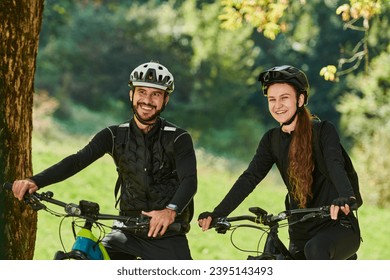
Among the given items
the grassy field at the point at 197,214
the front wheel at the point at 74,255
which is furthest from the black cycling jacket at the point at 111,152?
the grassy field at the point at 197,214

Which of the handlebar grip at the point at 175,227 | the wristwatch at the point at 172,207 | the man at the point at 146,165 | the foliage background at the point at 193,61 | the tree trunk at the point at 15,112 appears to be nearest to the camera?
the handlebar grip at the point at 175,227

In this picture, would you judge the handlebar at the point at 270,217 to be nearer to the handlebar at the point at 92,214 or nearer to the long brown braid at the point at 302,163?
the long brown braid at the point at 302,163

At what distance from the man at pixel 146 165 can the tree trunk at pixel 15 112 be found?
1182 mm

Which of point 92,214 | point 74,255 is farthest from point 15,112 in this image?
point 74,255

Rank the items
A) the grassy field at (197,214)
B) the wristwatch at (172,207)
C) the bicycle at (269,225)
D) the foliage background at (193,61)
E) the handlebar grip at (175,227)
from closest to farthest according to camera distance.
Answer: the handlebar grip at (175,227), the wristwatch at (172,207), the bicycle at (269,225), the grassy field at (197,214), the foliage background at (193,61)

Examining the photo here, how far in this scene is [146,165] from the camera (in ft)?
18.7

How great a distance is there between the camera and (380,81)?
1519 inches

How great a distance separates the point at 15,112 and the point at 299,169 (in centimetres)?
252

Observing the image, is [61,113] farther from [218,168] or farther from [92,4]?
[218,168]

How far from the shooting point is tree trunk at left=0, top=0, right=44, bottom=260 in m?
6.73

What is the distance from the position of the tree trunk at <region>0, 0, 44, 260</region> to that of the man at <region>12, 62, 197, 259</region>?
1182 mm

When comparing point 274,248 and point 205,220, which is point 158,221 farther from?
point 274,248

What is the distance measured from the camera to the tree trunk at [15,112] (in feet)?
22.1

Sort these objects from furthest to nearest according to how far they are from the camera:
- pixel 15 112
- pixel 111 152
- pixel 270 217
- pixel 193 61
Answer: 1. pixel 193 61
2. pixel 15 112
3. pixel 111 152
4. pixel 270 217
